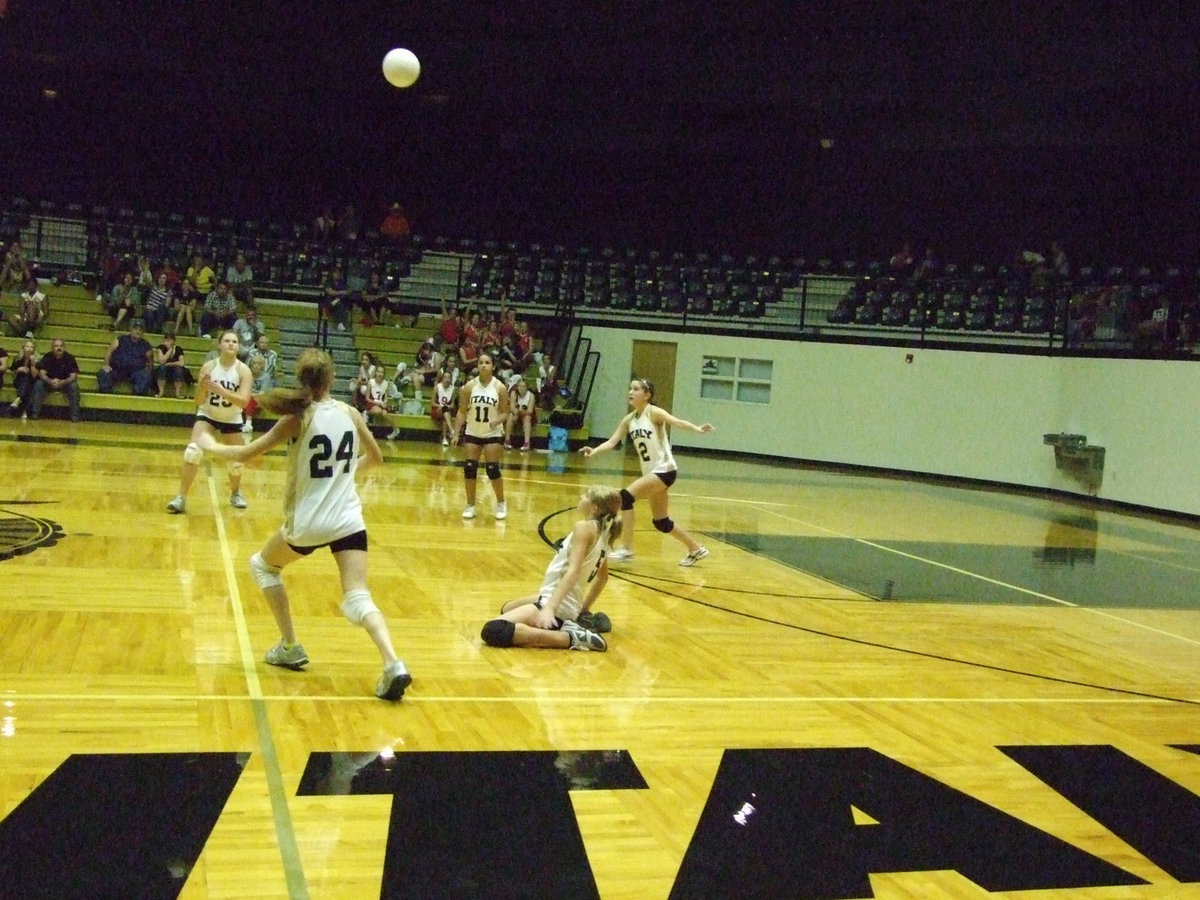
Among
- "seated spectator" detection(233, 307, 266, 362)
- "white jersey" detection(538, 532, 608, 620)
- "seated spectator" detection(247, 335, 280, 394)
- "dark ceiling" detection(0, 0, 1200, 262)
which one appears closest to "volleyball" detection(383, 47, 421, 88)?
"seated spectator" detection(247, 335, 280, 394)

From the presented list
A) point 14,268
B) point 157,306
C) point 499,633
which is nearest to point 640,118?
point 157,306

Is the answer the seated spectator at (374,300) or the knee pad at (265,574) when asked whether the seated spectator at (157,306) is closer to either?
the seated spectator at (374,300)

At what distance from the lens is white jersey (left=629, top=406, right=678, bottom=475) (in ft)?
37.3

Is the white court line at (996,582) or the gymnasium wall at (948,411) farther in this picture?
the gymnasium wall at (948,411)

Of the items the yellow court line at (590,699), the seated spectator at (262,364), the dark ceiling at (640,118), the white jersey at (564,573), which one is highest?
the dark ceiling at (640,118)

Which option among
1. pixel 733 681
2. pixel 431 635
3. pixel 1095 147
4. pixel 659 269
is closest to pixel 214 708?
pixel 431 635

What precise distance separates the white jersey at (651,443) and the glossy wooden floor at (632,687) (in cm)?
94

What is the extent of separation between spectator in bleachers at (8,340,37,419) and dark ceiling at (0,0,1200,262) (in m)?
8.46

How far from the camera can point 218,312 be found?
24.2m

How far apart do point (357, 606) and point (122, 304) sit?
2030 cm

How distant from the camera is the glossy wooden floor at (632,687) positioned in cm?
452

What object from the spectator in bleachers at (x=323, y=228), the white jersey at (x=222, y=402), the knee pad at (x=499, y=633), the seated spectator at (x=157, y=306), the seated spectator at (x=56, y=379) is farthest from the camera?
the spectator in bleachers at (x=323, y=228)

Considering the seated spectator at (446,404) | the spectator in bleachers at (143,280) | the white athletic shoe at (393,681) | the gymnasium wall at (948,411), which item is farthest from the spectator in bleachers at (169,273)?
the white athletic shoe at (393,681)

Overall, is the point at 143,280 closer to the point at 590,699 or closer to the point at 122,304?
the point at 122,304
